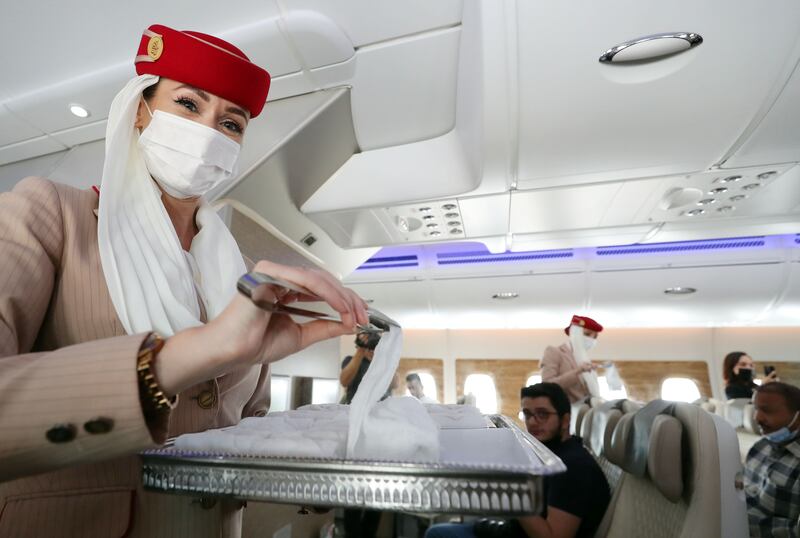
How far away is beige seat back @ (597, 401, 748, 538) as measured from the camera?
1472 mm

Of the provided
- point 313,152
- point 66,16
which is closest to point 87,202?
point 66,16

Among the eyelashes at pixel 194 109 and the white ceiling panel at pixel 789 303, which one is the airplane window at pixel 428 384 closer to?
the white ceiling panel at pixel 789 303

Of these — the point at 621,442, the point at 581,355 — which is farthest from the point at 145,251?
the point at 581,355

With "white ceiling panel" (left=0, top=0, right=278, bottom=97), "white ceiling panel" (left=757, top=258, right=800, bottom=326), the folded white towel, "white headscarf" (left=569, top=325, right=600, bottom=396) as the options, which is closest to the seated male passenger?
the folded white towel

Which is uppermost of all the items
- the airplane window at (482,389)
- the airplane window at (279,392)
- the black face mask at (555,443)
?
the airplane window at (279,392)

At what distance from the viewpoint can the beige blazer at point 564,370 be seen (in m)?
5.34

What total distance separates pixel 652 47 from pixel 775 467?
266 cm

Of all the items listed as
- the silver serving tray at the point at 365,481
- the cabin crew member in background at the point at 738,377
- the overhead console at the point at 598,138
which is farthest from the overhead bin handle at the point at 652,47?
the cabin crew member in background at the point at 738,377

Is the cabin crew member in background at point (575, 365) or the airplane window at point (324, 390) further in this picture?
the cabin crew member in background at point (575, 365)

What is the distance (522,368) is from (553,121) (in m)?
7.36

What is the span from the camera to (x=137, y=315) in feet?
2.29

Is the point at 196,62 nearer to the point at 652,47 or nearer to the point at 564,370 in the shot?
the point at 652,47

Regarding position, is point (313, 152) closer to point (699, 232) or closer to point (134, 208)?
point (134, 208)

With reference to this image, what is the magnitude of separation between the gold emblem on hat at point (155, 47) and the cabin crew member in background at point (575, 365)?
17.5 ft
